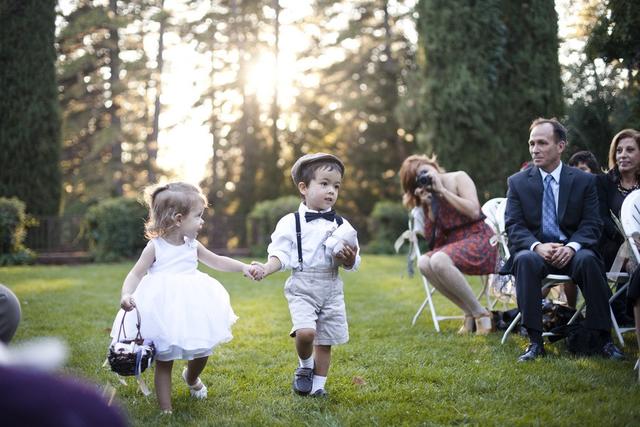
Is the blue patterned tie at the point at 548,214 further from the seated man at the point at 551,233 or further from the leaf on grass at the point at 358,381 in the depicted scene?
the leaf on grass at the point at 358,381

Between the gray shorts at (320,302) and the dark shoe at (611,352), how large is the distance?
6.72 feet

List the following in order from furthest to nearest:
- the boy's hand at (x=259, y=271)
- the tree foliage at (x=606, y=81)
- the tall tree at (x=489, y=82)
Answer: the tall tree at (x=489, y=82) → the tree foliage at (x=606, y=81) → the boy's hand at (x=259, y=271)

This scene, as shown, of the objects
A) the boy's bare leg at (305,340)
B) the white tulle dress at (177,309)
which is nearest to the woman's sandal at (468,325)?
the boy's bare leg at (305,340)

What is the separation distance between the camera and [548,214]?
4.81m

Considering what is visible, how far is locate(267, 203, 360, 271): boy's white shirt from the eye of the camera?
11.9 ft

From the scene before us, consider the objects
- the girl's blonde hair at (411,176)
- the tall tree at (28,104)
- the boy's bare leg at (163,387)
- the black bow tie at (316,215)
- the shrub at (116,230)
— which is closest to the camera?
the boy's bare leg at (163,387)

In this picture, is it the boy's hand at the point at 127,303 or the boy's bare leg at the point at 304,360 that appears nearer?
the boy's hand at the point at 127,303

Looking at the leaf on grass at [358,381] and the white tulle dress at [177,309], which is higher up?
the white tulle dress at [177,309]

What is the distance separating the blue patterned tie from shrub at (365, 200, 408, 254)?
12.0 meters

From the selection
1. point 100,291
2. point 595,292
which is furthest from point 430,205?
point 100,291

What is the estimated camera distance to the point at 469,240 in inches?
221

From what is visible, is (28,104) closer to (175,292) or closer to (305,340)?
(175,292)

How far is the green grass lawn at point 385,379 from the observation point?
314 cm

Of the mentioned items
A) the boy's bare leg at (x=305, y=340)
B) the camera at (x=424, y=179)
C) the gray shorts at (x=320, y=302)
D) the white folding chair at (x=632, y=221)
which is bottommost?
the boy's bare leg at (x=305, y=340)
